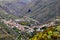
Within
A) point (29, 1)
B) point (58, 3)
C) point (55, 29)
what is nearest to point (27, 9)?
point (29, 1)

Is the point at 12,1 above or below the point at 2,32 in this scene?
above

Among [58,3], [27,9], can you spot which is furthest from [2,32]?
[27,9]

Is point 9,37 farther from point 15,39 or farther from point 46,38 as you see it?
point 46,38

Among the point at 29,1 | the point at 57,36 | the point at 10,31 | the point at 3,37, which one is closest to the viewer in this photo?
the point at 3,37

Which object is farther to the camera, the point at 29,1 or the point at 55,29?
the point at 29,1

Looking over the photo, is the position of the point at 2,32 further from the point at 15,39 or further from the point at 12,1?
the point at 12,1

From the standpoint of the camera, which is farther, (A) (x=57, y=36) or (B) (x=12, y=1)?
(B) (x=12, y=1)

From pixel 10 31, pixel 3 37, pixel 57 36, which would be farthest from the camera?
pixel 10 31

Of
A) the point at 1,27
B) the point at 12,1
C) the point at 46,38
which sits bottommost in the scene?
the point at 46,38

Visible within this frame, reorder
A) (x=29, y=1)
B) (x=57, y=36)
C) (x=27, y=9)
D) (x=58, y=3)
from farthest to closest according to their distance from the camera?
(x=29, y=1), (x=27, y=9), (x=58, y=3), (x=57, y=36)
